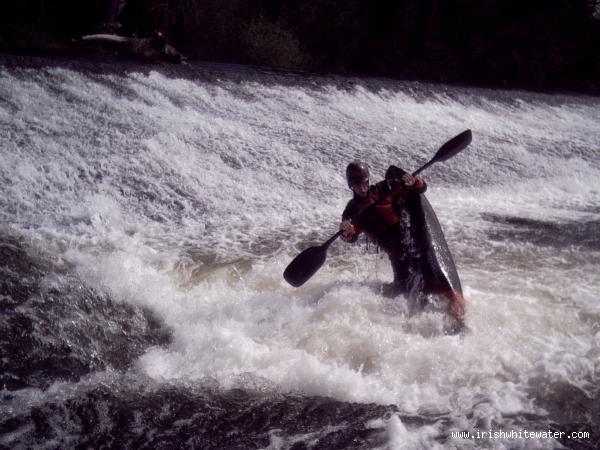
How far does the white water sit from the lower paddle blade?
182 millimetres

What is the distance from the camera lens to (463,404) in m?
2.43

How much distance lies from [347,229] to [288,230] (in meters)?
1.56

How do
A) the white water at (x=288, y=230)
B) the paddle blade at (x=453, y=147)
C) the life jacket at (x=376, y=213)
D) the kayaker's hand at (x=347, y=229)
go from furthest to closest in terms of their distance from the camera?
the paddle blade at (x=453, y=147)
the life jacket at (x=376, y=213)
the kayaker's hand at (x=347, y=229)
the white water at (x=288, y=230)

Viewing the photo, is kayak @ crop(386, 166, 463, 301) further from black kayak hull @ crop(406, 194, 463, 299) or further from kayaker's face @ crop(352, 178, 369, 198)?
kayaker's face @ crop(352, 178, 369, 198)

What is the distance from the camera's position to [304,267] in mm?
3244

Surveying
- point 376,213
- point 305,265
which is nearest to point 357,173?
point 376,213

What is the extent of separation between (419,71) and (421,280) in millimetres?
11858

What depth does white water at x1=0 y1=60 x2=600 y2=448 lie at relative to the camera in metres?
2.66

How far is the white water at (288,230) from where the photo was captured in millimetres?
2656

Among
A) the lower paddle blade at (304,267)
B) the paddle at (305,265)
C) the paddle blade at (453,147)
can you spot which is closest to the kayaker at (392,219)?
the paddle at (305,265)

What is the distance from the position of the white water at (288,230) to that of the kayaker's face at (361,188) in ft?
2.28

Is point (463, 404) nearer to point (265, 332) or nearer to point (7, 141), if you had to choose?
point (265, 332)

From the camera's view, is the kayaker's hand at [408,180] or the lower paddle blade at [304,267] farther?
the lower paddle blade at [304,267]

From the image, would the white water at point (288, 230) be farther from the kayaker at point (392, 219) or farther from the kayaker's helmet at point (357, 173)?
the kayaker's helmet at point (357, 173)
